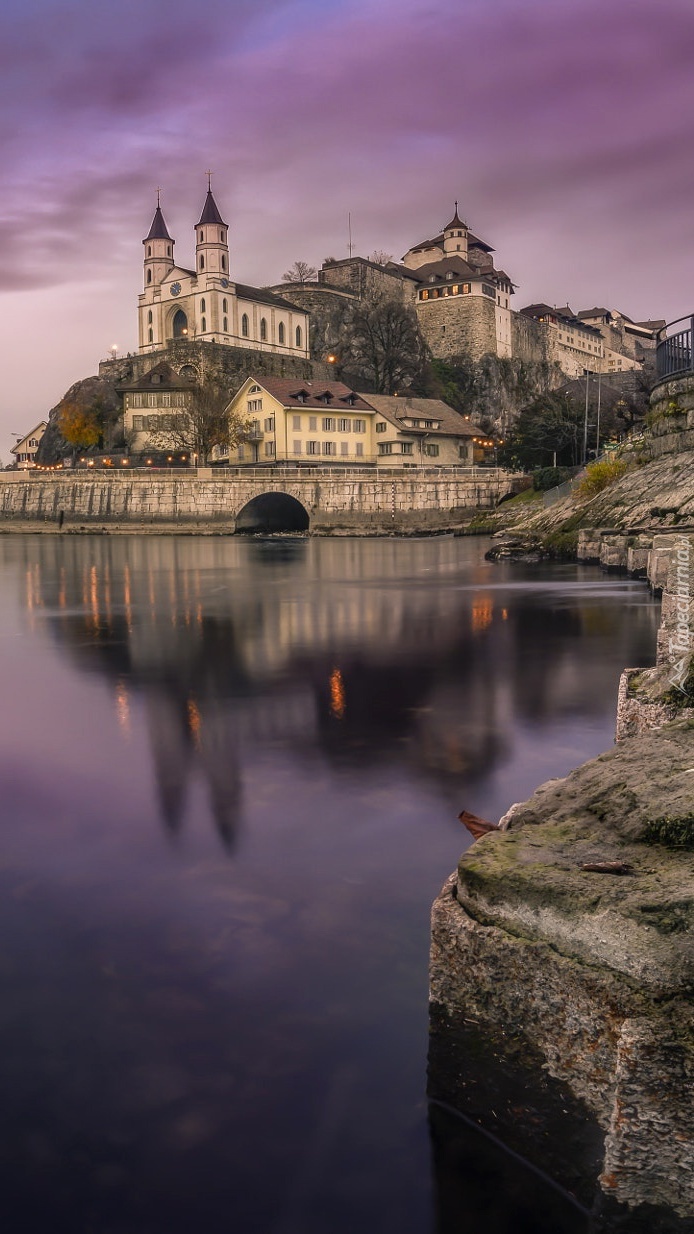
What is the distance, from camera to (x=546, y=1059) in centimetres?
334

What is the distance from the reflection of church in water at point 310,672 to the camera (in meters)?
9.49

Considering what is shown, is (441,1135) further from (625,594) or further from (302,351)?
(302,351)

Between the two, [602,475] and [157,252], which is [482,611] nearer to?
[602,475]

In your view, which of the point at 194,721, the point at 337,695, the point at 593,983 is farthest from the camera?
the point at 337,695

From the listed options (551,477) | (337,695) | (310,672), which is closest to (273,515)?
(551,477)

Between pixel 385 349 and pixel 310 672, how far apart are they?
4033 inches

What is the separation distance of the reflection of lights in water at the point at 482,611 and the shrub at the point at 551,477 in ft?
96.3

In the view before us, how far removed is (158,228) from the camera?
385ft

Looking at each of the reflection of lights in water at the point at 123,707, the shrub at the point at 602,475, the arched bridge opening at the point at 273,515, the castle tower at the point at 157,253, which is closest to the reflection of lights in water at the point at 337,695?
the reflection of lights in water at the point at 123,707

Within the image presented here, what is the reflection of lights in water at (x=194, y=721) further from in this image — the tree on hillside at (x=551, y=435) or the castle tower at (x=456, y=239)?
the castle tower at (x=456, y=239)

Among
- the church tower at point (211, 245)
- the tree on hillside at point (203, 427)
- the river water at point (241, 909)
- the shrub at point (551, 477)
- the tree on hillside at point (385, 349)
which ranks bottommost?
the river water at point (241, 909)

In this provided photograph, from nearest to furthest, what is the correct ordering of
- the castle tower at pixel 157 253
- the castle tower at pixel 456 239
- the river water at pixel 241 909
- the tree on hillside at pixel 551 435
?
the river water at pixel 241 909 < the tree on hillside at pixel 551 435 < the castle tower at pixel 157 253 < the castle tower at pixel 456 239

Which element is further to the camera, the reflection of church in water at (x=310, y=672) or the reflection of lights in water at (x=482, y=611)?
the reflection of lights in water at (x=482, y=611)

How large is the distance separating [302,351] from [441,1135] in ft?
384
